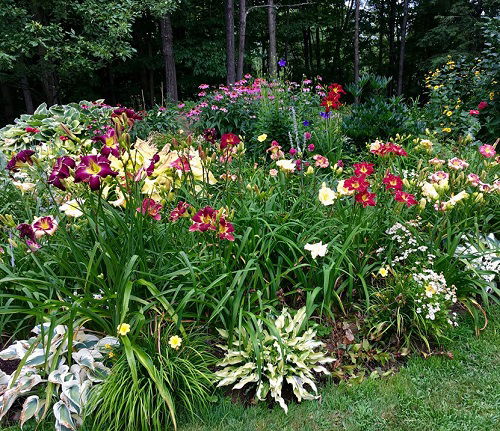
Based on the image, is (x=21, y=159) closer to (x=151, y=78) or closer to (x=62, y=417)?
(x=62, y=417)

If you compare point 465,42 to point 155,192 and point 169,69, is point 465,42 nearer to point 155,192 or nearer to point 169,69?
point 169,69

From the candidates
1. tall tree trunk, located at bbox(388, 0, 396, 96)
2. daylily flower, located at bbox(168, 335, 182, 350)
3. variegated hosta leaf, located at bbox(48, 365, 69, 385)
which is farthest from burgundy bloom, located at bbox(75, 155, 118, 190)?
tall tree trunk, located at bbox(388, 0, 396, 96)

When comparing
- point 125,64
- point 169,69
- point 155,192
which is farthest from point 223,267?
point 125,64

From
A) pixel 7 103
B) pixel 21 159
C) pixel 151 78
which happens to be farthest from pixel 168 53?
pixel 21 159

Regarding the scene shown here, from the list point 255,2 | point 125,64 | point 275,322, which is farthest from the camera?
point 255,2

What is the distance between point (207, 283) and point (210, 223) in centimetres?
48

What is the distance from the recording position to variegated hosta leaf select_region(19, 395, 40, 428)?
1.99m

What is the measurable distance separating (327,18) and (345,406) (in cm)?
2028

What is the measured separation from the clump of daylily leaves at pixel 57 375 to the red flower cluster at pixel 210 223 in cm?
76

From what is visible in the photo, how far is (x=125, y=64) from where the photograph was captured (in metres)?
15.9

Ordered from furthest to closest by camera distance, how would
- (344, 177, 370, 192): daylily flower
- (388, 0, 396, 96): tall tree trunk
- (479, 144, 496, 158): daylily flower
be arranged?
(388, 0, 396, 96): tall tree trunk, (479, 144, 496, 158): daylily flower, (344, 177, 370, 192): daylily flower

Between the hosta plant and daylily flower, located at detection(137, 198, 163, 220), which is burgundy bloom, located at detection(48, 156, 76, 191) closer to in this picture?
daylily flower, located at detection(137, 198, 163, 220)

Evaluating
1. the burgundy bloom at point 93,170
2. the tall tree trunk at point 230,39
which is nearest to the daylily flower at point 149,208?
the burgundy bloom at point 93,170

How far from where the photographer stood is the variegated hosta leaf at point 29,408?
1.99m
